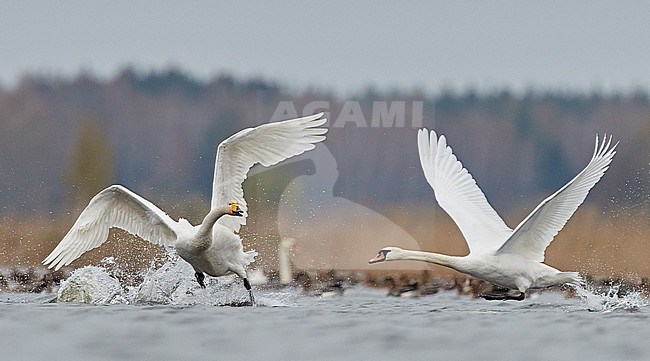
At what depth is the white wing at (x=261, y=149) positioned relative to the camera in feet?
38.6

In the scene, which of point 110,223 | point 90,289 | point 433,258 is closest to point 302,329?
point 433,258

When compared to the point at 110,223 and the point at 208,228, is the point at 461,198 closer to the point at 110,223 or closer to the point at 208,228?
the point at 208,228

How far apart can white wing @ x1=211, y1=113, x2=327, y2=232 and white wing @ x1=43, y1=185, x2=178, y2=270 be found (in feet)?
2.09

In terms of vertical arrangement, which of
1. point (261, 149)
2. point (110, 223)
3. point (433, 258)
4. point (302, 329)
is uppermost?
point (261, 149)

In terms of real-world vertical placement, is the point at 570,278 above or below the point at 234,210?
below

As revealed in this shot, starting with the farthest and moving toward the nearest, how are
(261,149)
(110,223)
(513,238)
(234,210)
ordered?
(110,223), (261,149), (513,238), (234,210)

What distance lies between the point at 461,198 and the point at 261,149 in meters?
2.25

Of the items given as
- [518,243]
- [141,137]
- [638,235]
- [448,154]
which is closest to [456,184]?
[448,154]

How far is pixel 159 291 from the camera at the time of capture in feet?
40.4

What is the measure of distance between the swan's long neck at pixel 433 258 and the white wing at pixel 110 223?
2.15m

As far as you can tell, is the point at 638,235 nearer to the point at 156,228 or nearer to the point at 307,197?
the point at 307,197

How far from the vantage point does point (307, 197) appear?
2020cm

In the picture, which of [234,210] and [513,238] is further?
[513,238]
